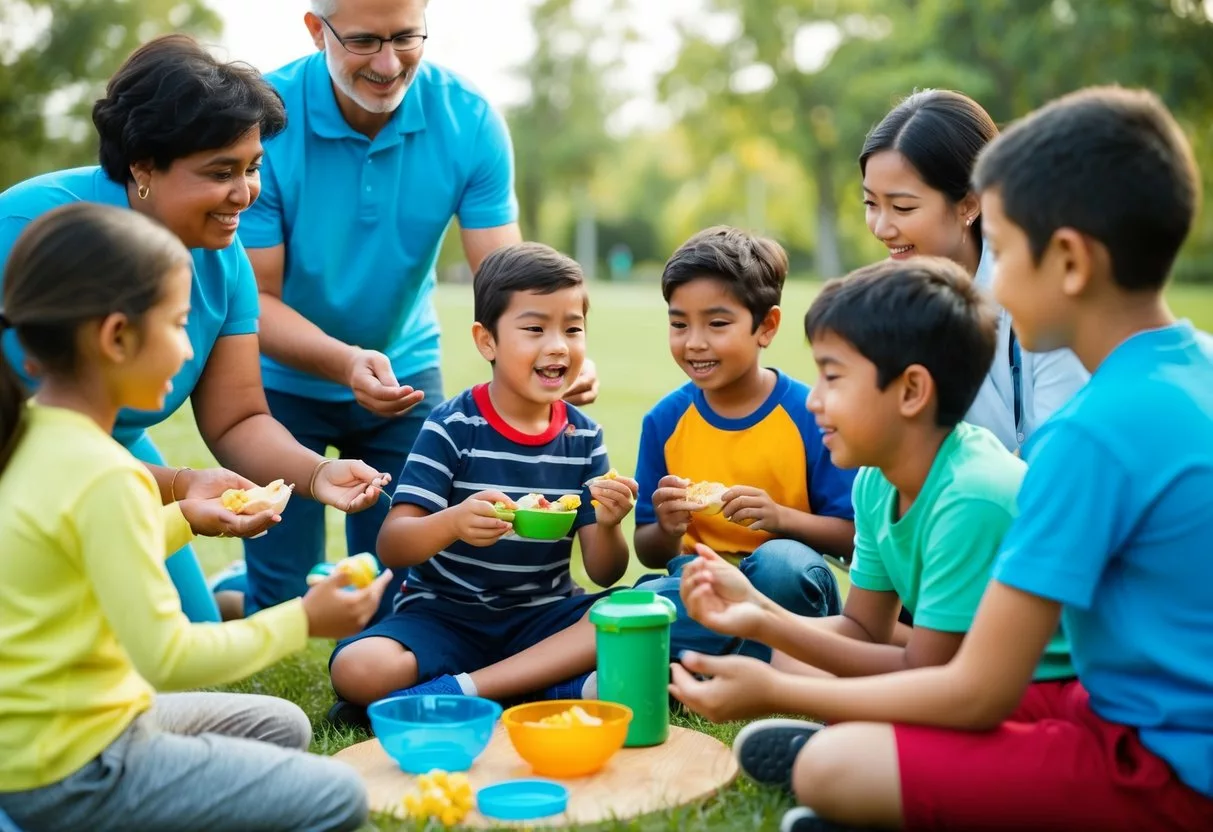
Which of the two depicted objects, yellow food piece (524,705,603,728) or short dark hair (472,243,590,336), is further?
short dark hair (472,243,590,336)

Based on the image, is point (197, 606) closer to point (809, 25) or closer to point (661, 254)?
point (809, 25)

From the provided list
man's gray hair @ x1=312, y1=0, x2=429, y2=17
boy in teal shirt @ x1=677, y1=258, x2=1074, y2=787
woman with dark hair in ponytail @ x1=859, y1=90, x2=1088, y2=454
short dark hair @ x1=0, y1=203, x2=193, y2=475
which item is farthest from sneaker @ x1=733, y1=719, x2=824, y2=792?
man's gray hair @ x1=312, y1=0, x2=429, y2=17

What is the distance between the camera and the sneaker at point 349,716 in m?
3.77

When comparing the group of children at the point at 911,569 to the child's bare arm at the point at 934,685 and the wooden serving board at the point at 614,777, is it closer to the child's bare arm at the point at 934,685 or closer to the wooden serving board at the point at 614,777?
the child's bare arm at the point at 934,685

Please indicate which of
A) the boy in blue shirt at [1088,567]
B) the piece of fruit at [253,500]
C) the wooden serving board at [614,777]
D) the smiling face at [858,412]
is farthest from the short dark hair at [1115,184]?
the piece of fruit at [253,500]

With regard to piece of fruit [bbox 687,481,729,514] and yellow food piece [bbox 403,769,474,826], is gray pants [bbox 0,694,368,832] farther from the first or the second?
piece of fruit [bbox 687,481,729,514]

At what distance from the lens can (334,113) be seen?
464 centimetres

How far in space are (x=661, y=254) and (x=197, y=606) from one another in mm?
61061

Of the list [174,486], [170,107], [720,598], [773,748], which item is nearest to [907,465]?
[720,598]

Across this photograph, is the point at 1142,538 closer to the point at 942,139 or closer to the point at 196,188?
the point at 942,139

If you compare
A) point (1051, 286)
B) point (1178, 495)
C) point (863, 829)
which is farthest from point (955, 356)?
point (863, 829)

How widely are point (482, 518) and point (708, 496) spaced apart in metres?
0.68

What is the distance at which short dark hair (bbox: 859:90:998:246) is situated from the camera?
3.80m

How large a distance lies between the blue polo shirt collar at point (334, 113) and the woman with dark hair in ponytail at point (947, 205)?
1.71 metres
